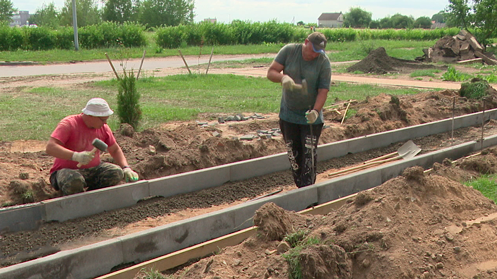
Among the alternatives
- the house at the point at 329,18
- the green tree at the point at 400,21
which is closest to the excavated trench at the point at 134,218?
the green tree at the point at 400,21

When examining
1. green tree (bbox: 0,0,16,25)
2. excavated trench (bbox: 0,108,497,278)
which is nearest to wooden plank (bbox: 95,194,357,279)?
excavated trench (bbox: 0,108,497,278)

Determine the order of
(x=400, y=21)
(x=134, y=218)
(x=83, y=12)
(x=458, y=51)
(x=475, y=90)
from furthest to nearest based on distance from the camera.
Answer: (x=400, y=21) → (x=83, y=12) → (x=458, y=51) → (x=475, y=90) → (x=134, y=218)

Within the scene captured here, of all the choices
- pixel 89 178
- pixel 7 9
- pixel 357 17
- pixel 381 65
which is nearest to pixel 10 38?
pixel 381 65

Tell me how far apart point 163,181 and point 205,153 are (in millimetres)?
1415

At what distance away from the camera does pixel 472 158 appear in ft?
24.4

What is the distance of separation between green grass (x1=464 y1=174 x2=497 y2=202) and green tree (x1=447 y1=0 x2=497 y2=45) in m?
25.9

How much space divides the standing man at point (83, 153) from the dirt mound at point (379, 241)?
185cm

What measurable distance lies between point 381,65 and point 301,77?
17483 mm

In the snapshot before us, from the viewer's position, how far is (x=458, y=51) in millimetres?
25797

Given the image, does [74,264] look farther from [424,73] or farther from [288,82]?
[424,73]

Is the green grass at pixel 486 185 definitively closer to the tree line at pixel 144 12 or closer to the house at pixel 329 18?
the tree line at pixel 144 12

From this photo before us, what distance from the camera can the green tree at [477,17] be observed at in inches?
1145

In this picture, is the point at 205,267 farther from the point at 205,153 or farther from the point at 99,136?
the point at 205,153

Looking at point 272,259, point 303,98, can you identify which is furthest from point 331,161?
point 272,259
